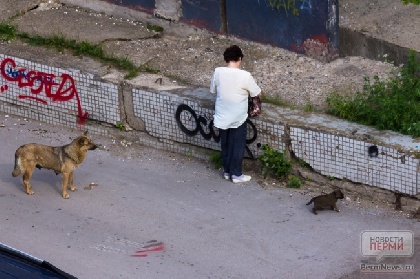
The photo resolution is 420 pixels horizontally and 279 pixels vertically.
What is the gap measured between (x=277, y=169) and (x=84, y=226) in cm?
203

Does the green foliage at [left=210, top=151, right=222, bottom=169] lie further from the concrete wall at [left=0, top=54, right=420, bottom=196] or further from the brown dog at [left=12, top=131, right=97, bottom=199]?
the brown dog at [left=12, top=131, right=97, bottom=199]

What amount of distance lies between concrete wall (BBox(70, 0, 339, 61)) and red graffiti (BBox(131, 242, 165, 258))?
10.7ft

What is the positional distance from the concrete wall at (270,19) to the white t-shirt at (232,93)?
1.58m

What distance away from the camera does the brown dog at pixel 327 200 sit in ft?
32.5

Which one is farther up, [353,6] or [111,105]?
[353,6]

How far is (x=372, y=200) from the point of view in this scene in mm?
10234

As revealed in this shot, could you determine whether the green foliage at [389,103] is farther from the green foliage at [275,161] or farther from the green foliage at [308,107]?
the green foliage at [275,161]

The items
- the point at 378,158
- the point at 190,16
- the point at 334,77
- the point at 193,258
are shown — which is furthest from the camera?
the point at 190,16

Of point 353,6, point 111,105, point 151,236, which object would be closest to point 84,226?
point 151,236

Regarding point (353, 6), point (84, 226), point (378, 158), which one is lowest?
point (84, 226)

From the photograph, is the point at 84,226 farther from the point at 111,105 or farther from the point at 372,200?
the point at 372,200

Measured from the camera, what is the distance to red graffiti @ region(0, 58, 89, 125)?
1161cm

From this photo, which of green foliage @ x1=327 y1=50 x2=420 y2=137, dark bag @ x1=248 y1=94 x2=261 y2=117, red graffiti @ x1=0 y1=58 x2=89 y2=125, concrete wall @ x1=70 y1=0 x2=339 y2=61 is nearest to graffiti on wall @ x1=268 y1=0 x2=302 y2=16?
concrete wall @ x1=70 y1=0 x2=339 y2=61

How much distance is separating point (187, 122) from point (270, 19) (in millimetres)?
1689
